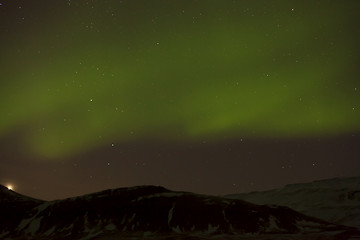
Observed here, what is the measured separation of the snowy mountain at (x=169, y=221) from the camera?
6713 inches

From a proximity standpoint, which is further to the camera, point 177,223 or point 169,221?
point 169,221

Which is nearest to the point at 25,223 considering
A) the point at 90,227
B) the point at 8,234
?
the point at 8,234

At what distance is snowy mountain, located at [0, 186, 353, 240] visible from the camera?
170500 millimetres

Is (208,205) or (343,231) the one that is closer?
(343,231)

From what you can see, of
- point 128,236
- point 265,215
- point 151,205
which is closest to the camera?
point 128,236

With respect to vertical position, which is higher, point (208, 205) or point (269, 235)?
point (208, 205)

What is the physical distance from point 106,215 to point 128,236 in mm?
24179

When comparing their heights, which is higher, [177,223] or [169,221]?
[169,221]

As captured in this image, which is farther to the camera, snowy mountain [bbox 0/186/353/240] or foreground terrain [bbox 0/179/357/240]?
snowy mountain [bbox 0/186/353/240]

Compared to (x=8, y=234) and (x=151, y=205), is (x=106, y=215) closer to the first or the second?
(x=151, y=205)

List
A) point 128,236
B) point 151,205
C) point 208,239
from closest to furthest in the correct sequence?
point 208,239
point 128,236
point 151,205

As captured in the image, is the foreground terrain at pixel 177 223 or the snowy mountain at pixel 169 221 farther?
the snowy mountain at pixel 169 221

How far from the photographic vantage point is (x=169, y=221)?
17738 centimetres

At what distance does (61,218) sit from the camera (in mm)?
193500
